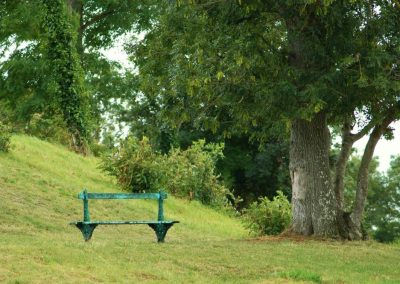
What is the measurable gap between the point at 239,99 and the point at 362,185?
160 inches

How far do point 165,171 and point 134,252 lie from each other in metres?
15.5

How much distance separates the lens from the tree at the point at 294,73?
17594 millimetres

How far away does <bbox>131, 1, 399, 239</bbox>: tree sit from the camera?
693 inches

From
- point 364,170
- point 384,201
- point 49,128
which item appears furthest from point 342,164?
point 384,201

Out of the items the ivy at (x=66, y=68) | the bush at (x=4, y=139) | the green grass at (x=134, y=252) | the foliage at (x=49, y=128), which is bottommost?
the green grass at (x=134, y=252)

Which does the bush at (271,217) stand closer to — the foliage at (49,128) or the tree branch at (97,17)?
the foliage at (49,128)

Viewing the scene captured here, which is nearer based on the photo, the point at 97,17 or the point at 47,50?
the point at 47,50

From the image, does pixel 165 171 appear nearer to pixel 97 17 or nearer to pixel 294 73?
pixel 294 73

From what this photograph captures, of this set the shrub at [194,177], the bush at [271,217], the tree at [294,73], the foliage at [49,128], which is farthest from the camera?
the foliage at [49,128]

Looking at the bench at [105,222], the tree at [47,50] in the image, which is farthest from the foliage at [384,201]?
the bench at [105,222]

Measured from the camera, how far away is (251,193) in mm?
52656

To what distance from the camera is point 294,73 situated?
59.0 ft

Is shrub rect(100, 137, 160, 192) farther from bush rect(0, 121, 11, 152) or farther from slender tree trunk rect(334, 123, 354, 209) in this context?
slender tree trunk rect(334, 123, 354, 209)

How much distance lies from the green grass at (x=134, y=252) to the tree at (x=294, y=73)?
195cm
